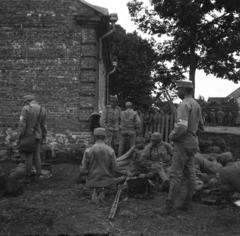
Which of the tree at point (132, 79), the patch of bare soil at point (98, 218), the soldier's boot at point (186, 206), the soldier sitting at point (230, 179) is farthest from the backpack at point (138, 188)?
the tree at point (132, 79)

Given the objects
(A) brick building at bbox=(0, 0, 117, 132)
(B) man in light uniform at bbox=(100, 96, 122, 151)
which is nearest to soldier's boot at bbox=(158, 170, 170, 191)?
(B) man in light uniform at bbox=(100, 96, 122, 151)

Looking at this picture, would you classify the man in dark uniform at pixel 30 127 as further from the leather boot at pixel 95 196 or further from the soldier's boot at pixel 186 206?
the soldier's boot at pixel 186 206

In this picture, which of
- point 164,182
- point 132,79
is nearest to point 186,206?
point 164,182

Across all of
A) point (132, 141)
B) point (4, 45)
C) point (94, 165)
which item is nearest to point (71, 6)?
point (4, 45)

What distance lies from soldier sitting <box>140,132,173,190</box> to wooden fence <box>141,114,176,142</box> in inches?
206

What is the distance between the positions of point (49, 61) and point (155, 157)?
15.7 feet

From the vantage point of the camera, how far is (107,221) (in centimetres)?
505

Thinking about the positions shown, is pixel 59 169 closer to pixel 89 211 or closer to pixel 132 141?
pixel 132 141

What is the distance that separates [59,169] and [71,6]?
4987mm

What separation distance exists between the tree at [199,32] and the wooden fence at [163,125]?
392cm

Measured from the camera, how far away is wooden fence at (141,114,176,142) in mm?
13031

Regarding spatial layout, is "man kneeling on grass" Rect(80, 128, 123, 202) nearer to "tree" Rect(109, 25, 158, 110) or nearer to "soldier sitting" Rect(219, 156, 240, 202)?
"soldier sitting" Rect(219, 156, 240, 202)

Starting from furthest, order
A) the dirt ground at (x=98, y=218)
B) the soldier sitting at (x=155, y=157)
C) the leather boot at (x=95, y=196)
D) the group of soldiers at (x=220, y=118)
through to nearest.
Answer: the group of soldiers at (x=220, y=118)
the soldier sitting at (x=155, y=157)
the leather boot at (x=95, y=196)
the dirt ground at (x=98, y=218)

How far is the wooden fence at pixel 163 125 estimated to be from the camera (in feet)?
42.8
